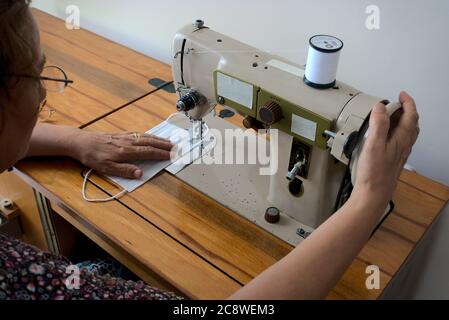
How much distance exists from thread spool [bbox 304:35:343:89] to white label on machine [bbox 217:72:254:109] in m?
0.13

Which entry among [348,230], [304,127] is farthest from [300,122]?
[348,230]

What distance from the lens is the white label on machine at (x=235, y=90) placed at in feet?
3.23

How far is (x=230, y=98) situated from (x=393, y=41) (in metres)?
0.53

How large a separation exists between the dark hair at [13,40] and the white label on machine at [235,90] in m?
0.42

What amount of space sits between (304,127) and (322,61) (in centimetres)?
14

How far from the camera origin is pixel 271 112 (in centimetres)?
94

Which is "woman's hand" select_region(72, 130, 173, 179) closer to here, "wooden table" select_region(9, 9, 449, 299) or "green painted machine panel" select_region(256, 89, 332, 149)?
"wooden table" select_region(9, 9, 449, 299)

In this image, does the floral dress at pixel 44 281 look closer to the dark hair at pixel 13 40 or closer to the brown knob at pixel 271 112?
the dark hair at pixel 13 40

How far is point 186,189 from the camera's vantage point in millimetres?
1185

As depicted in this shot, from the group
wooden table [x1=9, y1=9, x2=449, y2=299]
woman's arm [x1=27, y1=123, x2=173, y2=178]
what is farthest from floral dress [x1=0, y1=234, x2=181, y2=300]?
woman's arm [x1=27, y1=123, x2=173, y2=178]

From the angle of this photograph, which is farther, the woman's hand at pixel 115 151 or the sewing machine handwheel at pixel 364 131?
the woman's hand at pixel 115 151

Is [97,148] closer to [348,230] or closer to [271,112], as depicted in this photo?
[271,112]

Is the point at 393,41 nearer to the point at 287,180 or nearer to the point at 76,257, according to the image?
the point at 287,180

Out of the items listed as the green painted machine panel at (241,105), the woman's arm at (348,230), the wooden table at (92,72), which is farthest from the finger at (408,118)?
the wooden table at (92,72)
